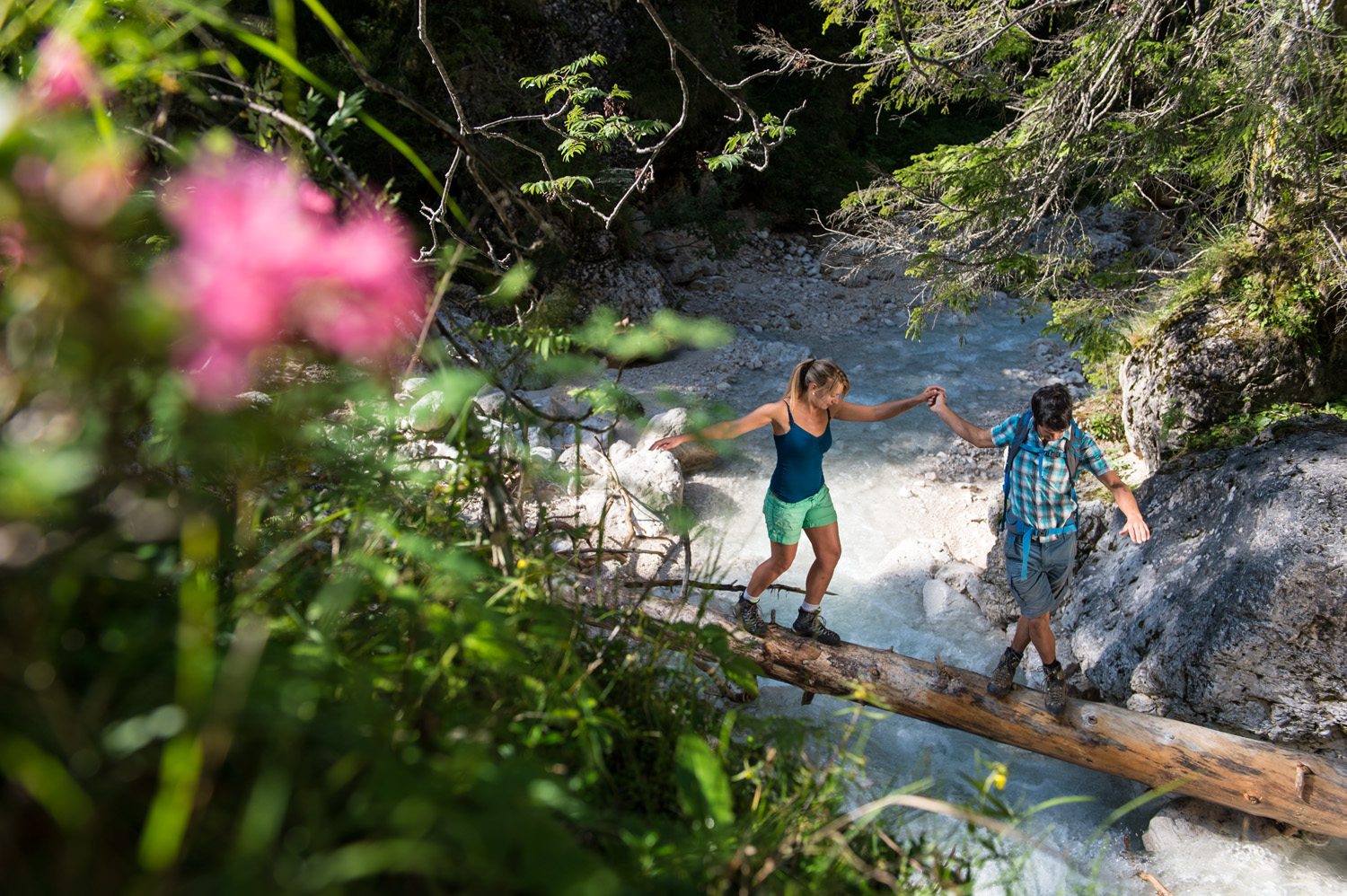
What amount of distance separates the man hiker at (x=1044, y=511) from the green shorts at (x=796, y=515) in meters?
0.79

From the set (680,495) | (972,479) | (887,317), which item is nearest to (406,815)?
(680,495)

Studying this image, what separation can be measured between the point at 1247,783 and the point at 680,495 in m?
3.62

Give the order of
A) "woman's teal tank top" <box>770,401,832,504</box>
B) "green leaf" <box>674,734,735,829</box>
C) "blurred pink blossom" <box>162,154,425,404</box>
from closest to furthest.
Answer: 1. "blurred pink blossom" <box>162,154,425,404</box>
2. "green leaf" <box>674,734,735,829</box>
3. "woman's teal tank top" <box>770,401,832,504</box>

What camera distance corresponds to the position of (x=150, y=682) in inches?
28.2

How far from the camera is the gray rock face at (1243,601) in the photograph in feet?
9.44

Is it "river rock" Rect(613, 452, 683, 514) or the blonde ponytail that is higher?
"river rock" Rect(613, 452, 683, 514)

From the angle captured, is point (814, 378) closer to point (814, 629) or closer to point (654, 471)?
point (814, 629)

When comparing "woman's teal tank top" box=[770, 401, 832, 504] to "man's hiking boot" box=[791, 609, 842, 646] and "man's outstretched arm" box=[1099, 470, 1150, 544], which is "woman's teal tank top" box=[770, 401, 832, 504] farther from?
"man's outstretched arm" box=[1099, 470, 1150, 544]

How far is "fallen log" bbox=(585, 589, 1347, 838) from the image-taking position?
8.61ft

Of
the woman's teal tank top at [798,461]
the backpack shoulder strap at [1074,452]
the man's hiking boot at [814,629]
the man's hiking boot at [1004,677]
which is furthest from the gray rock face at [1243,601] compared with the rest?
the woman's teal tank top at [798,461]

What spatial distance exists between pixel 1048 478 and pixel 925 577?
1.79 m

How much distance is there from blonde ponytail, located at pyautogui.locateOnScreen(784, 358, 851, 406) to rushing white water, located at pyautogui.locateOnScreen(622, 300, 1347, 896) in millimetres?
743

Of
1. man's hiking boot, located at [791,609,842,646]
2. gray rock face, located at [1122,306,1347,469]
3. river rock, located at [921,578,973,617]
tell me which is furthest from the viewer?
gray rock face, located at [1122,306,1347,469]

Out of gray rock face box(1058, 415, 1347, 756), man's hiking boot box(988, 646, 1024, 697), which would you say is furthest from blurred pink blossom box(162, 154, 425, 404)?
gray rock face box(1058, 415, 1347, 756)
